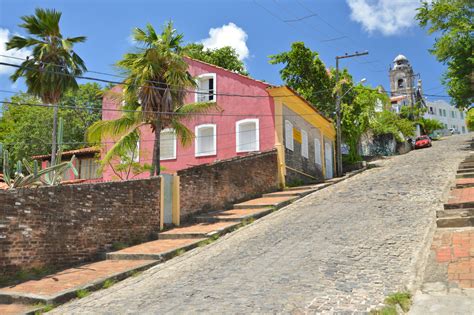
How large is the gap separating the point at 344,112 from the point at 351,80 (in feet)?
9.27

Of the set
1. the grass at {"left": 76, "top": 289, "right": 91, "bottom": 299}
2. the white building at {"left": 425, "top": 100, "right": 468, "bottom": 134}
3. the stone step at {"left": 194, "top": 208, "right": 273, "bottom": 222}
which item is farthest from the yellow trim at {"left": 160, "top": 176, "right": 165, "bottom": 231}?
the white building at {"left": 425, "top": 100, "right": 468, "bottom": 134}

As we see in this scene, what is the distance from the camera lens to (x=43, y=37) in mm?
19375

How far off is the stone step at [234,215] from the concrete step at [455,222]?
5.77 metres

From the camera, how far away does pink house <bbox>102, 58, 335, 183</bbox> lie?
64.7ft

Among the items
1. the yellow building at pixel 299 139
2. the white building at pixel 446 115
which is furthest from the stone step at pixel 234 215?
the white building at pixel 446 115

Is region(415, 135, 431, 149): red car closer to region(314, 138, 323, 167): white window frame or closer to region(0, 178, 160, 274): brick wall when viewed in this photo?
region(314, 138, 323, 167): white window frame

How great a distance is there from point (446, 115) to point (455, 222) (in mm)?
87775

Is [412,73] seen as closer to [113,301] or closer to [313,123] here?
[313,123]

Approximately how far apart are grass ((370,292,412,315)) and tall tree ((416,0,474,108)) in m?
21.5

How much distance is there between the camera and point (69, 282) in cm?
860

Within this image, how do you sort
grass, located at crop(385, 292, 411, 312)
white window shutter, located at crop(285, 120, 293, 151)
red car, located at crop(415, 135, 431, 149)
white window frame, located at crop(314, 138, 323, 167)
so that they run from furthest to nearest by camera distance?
red car, located at crop(415, 135, 431, 149)
white window frame, located at crop(314, 138, 323, 167)
white window shutter, located at crop(285, 120, 293, 151)
grass, located at crop(385, 292, 411, 312)

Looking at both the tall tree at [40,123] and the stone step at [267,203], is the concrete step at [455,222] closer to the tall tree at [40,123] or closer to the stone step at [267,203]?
the stone step at [267,203]

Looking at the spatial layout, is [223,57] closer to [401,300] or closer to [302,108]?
[302,108]

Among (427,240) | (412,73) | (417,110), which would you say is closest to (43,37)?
(427,240)
